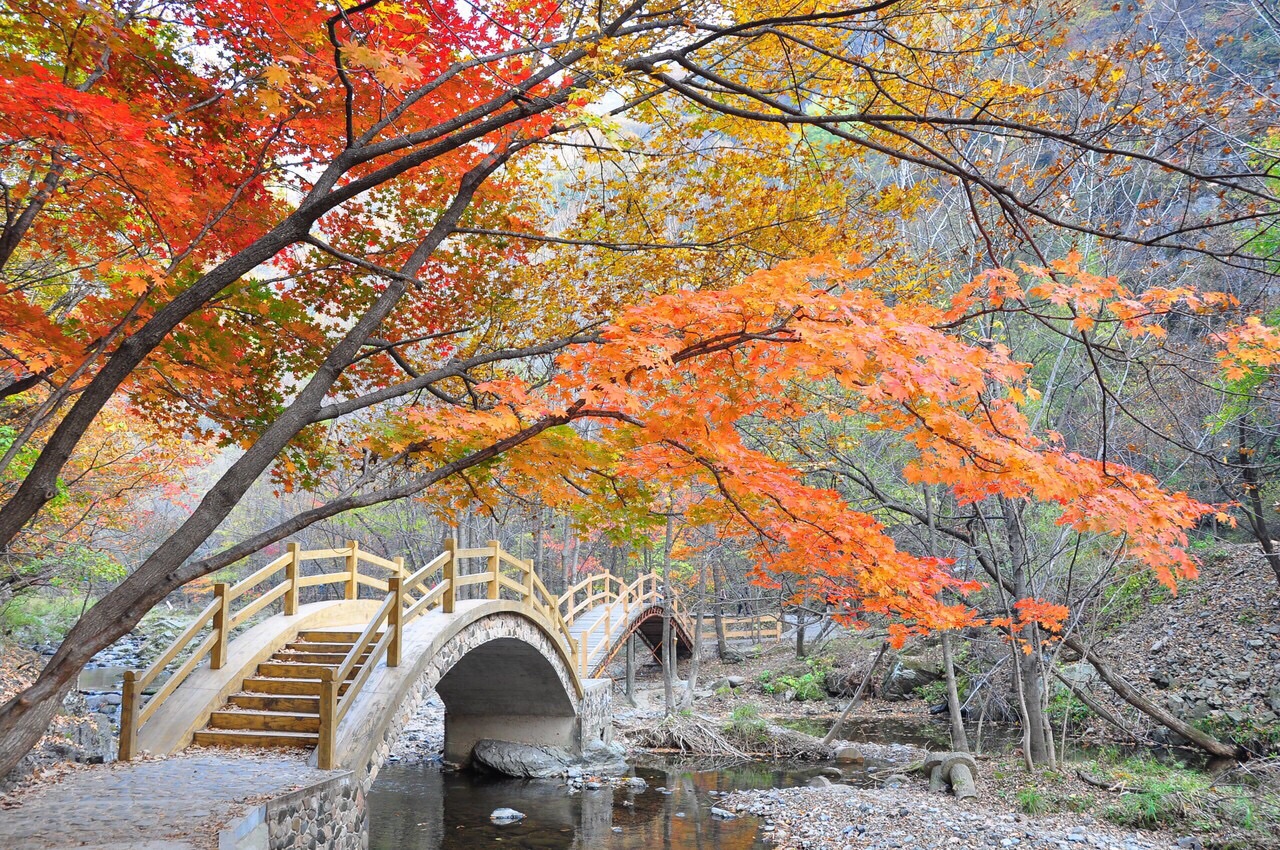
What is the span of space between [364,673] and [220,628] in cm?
175

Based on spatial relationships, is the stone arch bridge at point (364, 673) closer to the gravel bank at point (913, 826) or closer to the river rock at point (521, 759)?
the river rock at point (521, 759)

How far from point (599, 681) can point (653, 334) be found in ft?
37.5

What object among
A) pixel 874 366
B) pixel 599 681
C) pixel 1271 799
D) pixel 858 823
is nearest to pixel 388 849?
pixel 858 823

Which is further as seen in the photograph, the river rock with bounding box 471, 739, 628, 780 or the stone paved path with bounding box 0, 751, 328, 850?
the river rock with bounding box 471, 739, 628, 780

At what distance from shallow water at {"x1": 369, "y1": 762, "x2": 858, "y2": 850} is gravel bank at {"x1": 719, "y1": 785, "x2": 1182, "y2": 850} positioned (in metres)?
0.52

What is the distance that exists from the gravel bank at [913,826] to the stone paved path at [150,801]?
5.47 metres

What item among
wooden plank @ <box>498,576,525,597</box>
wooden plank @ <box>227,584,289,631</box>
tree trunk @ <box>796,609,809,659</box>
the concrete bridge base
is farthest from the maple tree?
tree trunk @ <box>796,609,809,659</box>

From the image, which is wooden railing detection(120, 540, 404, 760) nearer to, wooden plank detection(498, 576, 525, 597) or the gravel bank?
wooden plank detection(498, 576, 525, 597)

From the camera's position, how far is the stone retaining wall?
557 cm

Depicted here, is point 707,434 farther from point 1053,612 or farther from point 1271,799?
point 1271,799

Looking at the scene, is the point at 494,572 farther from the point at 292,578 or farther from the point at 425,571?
the point at 292,578

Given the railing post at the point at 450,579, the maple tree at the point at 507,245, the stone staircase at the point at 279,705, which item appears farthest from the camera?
the railing post at the point at 450,579

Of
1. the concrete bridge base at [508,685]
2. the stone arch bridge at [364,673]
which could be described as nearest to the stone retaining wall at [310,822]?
the stone arch bridge at [364,673]

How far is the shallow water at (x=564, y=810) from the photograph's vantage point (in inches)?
374
